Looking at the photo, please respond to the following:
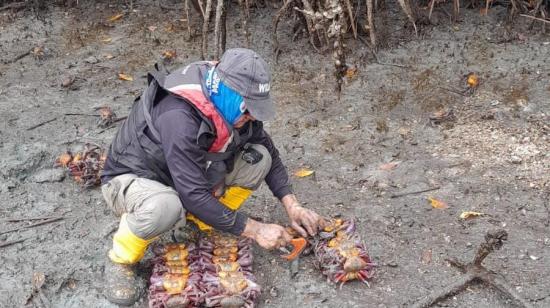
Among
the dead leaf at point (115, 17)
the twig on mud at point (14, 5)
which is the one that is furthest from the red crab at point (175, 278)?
the twig on mud at point (14, 5)

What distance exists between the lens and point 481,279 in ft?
9.82

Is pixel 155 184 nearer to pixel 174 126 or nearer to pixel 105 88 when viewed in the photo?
pixel 174 126

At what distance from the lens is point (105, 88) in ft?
16.5

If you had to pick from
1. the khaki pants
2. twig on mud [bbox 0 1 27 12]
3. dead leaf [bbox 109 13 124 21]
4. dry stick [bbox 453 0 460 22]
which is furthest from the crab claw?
twig on mud [bbox 0 1 27 12]

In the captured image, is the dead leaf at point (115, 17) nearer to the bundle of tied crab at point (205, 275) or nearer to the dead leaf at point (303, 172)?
the dead leaf at point (303, 172)

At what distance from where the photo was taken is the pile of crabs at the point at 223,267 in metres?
2.87

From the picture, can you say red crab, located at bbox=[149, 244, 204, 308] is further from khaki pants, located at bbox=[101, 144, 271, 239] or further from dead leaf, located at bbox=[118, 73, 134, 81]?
dead leaf, located at bbox=[118, 73, 134, 81]

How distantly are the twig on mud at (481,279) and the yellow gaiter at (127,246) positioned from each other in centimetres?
126

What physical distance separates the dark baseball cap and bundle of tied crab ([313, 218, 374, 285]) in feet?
2.48

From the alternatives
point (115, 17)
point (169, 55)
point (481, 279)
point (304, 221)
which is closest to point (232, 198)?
point (304, 221)

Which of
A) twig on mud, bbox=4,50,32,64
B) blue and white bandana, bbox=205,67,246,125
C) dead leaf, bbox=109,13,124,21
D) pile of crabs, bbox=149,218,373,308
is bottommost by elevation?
pile of crabs, bbox=149,218,373,308

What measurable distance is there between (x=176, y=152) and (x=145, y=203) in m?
0.29

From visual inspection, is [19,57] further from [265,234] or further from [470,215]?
[470,215]

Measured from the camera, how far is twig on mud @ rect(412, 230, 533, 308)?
2867 mm
